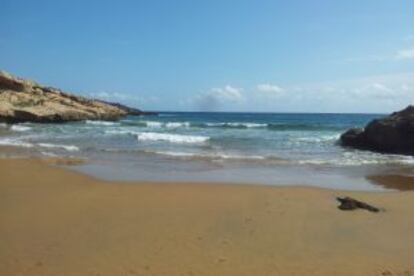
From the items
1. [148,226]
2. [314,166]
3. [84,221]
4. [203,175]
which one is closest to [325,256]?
[148,226]

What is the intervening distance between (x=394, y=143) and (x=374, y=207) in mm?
15242

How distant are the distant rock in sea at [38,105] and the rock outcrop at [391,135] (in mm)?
29665

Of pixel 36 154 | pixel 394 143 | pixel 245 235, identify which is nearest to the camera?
pixel 245 235

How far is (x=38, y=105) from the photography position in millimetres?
48219

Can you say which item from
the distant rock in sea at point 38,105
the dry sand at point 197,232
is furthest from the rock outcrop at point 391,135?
the distant rock in sea at point 38,105

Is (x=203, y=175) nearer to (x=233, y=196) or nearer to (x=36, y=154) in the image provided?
(x=233, y=196)

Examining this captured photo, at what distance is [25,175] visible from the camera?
39.7ft

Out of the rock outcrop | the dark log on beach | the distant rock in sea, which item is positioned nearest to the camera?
the dark log on beach

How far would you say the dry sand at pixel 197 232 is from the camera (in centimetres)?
576

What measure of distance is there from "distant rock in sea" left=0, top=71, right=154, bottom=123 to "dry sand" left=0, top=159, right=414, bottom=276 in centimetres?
3689

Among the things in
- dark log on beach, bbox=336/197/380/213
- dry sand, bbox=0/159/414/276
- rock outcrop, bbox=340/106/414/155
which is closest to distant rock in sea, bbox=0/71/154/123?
rock outcrop, bbox=340/106/414/155

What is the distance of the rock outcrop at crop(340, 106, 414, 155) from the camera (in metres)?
22.5

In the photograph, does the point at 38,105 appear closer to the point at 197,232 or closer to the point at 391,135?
the point at 391,135

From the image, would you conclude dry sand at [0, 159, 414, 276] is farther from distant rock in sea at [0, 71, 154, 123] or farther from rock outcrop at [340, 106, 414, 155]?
distant rock in sea at [0, 71, 154, 123]
